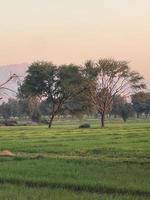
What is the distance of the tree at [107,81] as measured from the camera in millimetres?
107312

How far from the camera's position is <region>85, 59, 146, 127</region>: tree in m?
107

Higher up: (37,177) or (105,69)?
(105,69)

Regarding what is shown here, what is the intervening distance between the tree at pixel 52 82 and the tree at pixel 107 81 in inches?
97.2

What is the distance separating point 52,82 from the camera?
356ft

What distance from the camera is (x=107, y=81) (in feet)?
362

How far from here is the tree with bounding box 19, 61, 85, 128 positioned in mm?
106812

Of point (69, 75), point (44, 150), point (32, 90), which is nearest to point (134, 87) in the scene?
point (69, 75)

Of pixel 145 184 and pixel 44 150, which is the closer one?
pixel 145 184

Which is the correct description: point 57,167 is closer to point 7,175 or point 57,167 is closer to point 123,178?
point 7,175

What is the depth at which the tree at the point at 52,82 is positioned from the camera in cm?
10681

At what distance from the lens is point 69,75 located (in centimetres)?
10944

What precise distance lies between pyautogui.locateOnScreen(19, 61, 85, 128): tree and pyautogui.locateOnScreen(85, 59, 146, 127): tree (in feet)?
8.10

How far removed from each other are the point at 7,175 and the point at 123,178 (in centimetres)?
464

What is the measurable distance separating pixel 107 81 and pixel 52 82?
10972 mm
